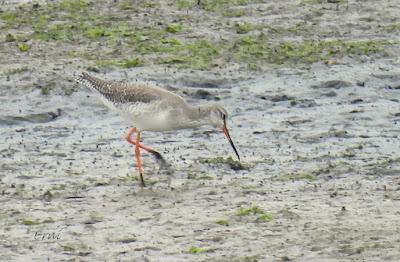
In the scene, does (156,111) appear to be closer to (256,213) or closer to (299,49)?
(256,213)

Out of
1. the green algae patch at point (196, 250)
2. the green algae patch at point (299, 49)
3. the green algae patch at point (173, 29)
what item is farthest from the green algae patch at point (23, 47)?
the green algae patch at point (196, 250)

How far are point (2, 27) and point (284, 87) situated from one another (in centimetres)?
422

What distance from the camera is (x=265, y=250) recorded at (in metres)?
9.10

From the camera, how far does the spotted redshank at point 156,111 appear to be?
11.3 metres

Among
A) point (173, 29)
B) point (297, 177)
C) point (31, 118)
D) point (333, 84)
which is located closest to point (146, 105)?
point (297, 177)

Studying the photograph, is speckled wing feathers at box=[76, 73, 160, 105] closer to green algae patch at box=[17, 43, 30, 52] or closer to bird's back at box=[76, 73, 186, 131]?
Result: bird's back at box=[76, 73, 186, 131]

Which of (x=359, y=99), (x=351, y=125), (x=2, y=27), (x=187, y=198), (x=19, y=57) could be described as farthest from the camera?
(x=2, y=27)

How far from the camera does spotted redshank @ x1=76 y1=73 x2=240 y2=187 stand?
445 inches

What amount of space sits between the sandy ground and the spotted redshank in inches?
17.0

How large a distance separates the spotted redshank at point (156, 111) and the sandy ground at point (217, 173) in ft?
1.42

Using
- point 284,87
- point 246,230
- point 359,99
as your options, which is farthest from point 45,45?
point 246,230

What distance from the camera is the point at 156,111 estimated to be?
37.1 feet

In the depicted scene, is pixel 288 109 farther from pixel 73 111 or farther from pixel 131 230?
pixel 131 230

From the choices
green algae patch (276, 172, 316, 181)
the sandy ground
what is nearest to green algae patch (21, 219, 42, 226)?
the sandy ground
